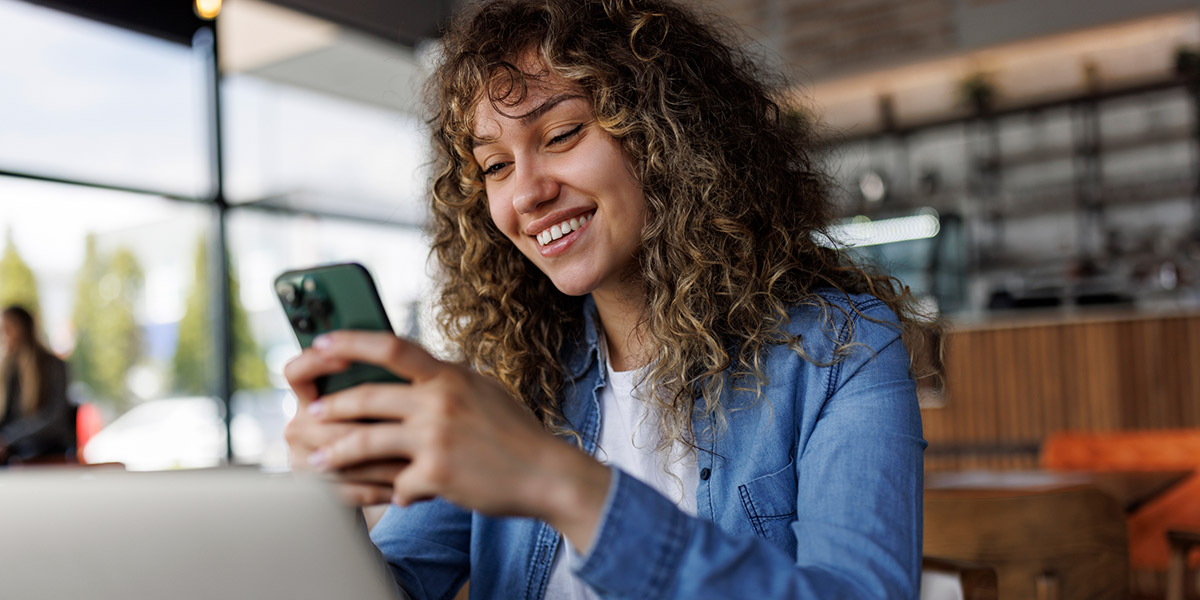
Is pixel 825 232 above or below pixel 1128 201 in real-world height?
below

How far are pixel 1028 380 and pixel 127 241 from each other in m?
5.13

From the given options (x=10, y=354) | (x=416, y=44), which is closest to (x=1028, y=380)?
(x=416, y=44)

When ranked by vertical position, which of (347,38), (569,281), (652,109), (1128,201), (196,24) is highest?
(347,38)

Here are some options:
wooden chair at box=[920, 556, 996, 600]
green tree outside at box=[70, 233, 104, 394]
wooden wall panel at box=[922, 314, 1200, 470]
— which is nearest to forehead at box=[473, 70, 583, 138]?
wooden chair at box=[920, 556, 996, 600]

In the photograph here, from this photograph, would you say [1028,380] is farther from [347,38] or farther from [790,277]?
[347,38]

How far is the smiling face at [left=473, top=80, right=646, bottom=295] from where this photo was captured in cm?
→ 101

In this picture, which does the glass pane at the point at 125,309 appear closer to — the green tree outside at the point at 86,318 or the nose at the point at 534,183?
the green tree outside at the point at 86,318

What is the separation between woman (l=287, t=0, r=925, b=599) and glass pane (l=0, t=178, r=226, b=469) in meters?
4.56

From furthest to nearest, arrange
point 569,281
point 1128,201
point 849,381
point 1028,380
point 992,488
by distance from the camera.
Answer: point 1128,201 → point 1028,380 → point 992,488 → point 569,281 → point 849,381

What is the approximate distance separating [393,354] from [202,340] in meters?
5.59

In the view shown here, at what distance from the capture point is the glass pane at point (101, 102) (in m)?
4.94

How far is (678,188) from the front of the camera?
3.56 feet

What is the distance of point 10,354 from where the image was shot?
5.07 metres

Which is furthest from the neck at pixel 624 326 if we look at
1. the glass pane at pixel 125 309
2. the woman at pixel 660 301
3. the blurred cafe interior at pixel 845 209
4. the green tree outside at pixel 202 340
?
the green tree outside at pixel 202 340
